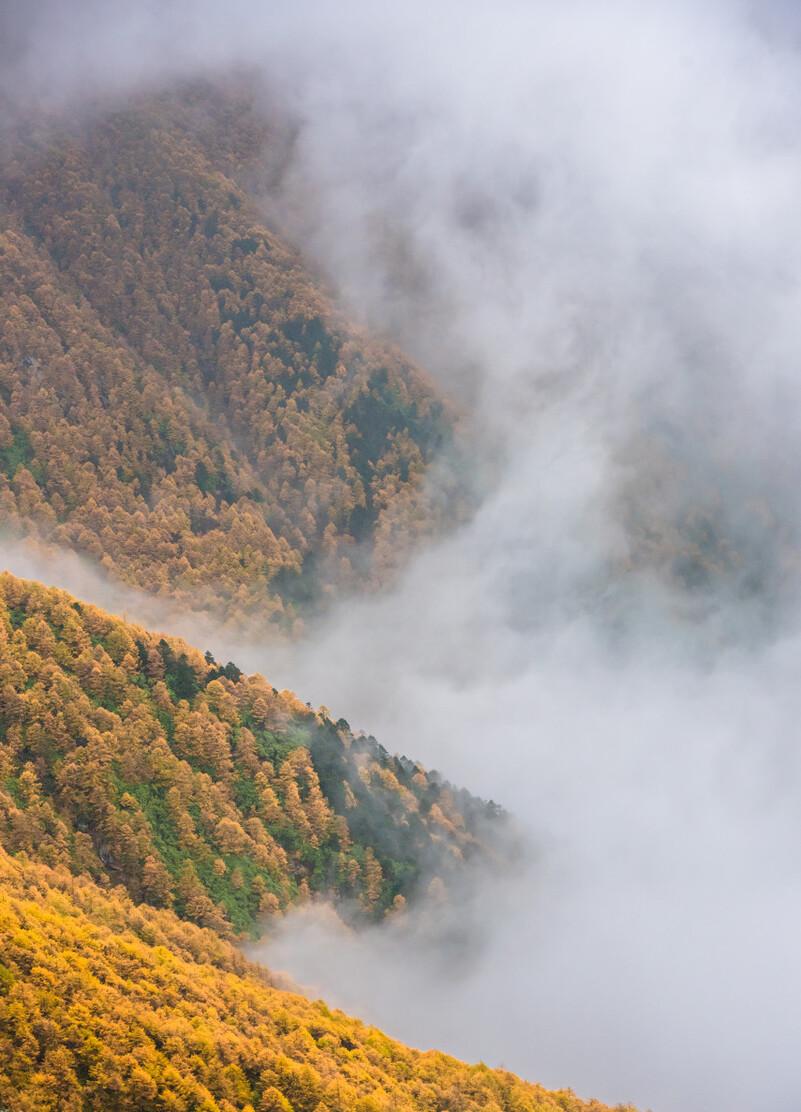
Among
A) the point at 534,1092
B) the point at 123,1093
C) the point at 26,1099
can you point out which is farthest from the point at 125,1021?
the point at 534,1092

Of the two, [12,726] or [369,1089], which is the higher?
Result: [12,726]

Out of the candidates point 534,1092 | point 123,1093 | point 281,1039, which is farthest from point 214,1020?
point 534,1092

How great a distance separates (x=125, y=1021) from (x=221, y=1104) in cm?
1360

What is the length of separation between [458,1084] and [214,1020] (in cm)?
5030

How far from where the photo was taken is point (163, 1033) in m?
133

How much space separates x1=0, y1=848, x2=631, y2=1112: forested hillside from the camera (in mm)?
121625

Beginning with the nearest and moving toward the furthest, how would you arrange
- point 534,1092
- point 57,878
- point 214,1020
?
1. point 214,1020
2. point 57,878
3. point 534,1092

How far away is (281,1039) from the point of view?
508 feet

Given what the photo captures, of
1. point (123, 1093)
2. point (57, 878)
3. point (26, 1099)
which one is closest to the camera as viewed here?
point (26, 1099)

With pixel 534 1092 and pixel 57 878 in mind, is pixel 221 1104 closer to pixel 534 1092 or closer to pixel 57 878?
pixel 57 878

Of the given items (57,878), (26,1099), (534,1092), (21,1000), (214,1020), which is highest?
(534,1092)

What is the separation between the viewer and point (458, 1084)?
179625 millimetres

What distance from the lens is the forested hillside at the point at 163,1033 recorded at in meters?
122

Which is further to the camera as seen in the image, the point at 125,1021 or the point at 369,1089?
the point at 369,1089
